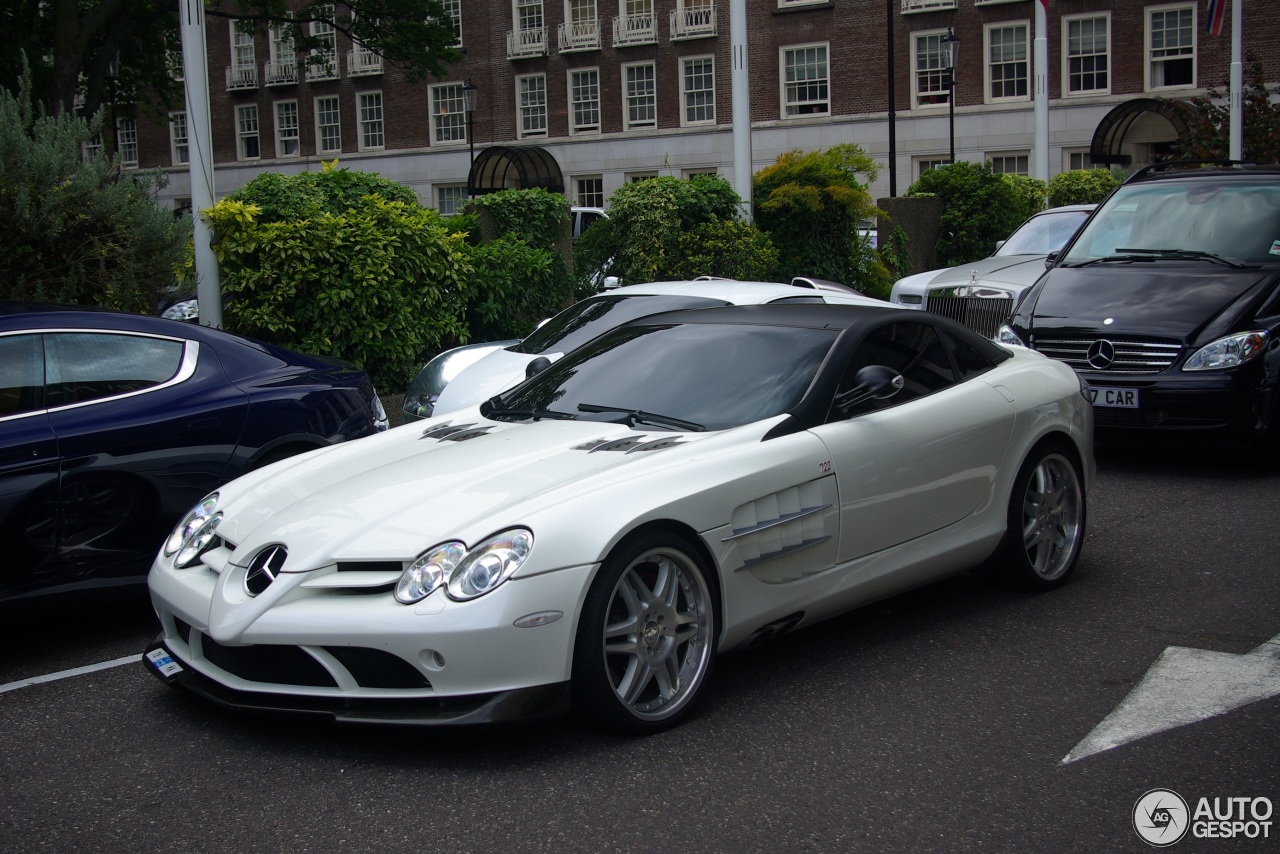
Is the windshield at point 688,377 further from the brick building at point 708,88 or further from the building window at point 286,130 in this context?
the building window at point 286,130

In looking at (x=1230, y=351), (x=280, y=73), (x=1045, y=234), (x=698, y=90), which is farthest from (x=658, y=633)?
(x=280, y=73)

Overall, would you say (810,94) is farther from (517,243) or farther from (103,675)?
(103,675)

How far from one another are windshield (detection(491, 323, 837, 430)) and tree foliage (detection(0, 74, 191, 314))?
4.68 m

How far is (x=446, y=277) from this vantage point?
40.9 ft

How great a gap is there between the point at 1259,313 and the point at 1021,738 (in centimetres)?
557

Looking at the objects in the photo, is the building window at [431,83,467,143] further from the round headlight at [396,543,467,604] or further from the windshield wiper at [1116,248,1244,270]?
the round headlight at [396,543,467,604]

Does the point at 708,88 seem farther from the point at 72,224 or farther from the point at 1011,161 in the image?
the point at 72,224

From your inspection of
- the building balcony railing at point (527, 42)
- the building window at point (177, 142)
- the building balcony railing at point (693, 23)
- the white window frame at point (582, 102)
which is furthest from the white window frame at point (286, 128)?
the building balcony railing at point (693, 23)

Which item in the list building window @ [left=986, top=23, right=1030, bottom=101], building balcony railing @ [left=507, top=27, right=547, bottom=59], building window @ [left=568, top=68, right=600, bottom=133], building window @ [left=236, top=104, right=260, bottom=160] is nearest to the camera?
building window @ [left=986, top=23, right=1030, bottom=101]

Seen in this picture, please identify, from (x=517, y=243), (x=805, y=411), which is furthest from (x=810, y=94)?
(x=805, y=411)

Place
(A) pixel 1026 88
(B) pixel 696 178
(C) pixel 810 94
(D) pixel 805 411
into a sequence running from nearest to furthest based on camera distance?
(D) pixel 805 411 < (B) pixel 696 178 < (A) pixel 1026 88 < (C) pixel 810 94

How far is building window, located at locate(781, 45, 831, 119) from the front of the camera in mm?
42250

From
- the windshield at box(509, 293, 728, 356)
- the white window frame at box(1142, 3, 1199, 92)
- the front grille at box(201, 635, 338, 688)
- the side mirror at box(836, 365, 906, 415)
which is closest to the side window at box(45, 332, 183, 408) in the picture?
the front grille at box(201, 635, 338, 688)

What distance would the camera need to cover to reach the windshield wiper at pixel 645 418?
5.07 meters
